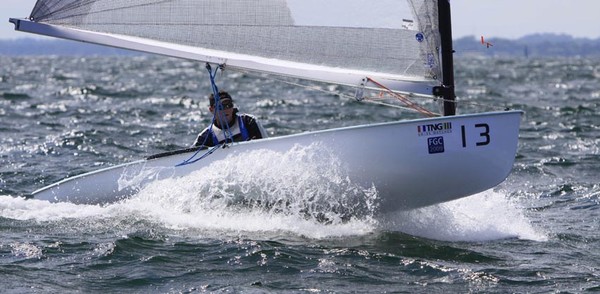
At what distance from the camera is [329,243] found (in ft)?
26.1

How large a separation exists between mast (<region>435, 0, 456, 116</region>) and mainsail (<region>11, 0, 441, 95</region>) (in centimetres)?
5

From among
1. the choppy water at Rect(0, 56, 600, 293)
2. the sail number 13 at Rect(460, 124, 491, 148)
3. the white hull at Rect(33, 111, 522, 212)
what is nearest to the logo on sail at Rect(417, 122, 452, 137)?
the white hull at Rect(33, 111, 522, 212)

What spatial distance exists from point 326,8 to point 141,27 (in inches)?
60.1

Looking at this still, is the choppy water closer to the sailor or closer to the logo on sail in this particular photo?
the logo on sail

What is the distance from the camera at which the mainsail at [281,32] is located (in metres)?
8.05

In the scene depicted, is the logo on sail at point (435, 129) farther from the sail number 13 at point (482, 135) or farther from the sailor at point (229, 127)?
the sailor at point (229, 127)

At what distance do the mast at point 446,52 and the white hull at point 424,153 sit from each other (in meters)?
0.36

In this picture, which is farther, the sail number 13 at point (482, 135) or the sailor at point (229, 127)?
the sailor at point (229, 127)

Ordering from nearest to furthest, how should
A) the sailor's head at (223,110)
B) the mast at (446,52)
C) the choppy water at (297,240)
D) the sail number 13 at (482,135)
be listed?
the choppy water at (297,240) < the sail number 13 at (482,135) < the mast at (446,52) < the sailor's head at (223,110)

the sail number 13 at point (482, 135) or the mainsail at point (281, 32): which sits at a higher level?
the mainsail at point (281, 32)

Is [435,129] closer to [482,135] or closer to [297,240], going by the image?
[482,135]

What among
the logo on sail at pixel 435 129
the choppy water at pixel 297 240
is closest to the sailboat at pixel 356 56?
the logo on sail at pixel 435 129

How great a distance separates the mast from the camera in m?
8.00

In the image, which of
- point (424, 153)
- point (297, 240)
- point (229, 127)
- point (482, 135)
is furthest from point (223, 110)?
point (482, 135)
